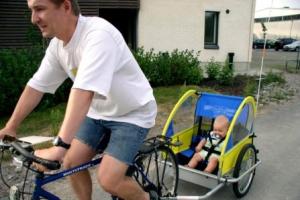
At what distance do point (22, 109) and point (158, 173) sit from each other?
1494 mm

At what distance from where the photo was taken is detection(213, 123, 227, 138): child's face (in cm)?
455

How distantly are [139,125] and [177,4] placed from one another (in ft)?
39.1

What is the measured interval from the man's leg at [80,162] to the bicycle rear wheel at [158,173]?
1.31ft

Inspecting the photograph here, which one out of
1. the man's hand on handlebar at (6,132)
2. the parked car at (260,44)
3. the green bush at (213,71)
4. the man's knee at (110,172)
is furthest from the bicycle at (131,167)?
the parked car at (260,44)

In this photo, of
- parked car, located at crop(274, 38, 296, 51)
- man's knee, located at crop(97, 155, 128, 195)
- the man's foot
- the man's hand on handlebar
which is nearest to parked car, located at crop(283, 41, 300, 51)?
parked car, located at crop(274, 38, 296, 51)

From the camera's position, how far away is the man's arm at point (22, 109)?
2.80 meters

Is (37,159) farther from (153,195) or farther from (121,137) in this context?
(153,195)

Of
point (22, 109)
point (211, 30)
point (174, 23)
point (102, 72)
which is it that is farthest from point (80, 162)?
point (211, 30)

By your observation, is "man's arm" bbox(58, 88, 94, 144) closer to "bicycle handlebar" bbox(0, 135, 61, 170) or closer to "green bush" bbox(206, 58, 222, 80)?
"bicycle handlebar" bbox(0, 135, 61, 170)

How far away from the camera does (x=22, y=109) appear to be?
2.86 metres

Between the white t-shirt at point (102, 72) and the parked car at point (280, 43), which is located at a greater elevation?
the white t-shirt at point (102, 72)

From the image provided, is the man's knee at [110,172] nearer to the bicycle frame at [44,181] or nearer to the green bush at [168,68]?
the bicycle frame at [44,181]

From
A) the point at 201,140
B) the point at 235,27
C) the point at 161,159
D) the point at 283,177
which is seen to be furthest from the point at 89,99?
the point at 235,27

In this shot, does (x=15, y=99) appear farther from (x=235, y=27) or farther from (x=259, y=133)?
(x=235, y=27)
